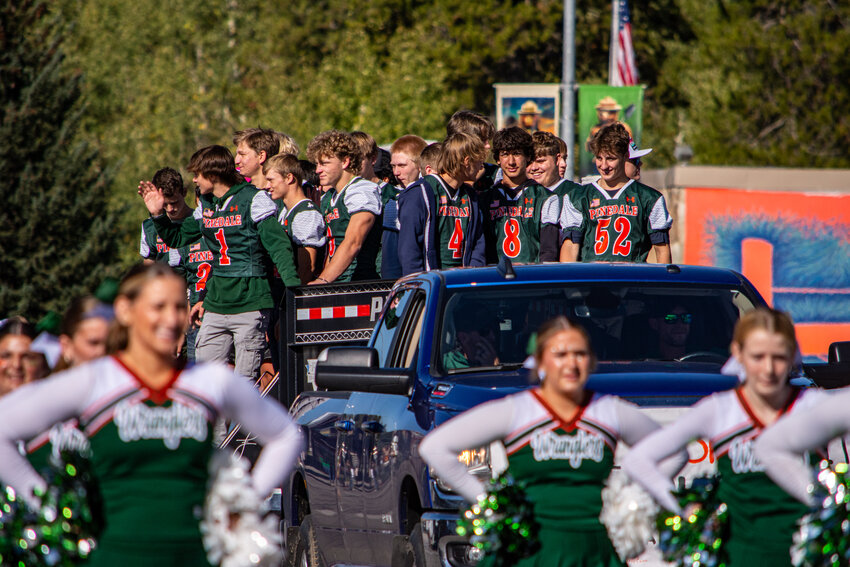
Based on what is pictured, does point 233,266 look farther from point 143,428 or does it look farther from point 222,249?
point 143,428

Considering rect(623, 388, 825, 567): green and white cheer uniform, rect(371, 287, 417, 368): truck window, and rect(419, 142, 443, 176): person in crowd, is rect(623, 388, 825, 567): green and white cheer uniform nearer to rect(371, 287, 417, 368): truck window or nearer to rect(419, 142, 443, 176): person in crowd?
rect(371, 287, 417, 368): truck window

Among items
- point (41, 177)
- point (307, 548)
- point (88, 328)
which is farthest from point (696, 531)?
point (41, 177)

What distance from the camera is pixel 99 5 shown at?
6419cm

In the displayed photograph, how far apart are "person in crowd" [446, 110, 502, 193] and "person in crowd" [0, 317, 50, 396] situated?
518 centimetres

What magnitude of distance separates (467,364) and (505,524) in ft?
6.84

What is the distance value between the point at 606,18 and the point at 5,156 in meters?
17.7

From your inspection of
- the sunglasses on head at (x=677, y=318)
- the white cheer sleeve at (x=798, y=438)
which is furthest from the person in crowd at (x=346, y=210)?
the white cheer sleeve at (x=798, y=438)

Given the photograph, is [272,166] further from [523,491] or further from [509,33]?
[509,33]

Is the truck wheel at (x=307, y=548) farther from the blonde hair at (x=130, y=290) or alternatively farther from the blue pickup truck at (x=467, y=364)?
the blonde hair at (x=130, y=290)

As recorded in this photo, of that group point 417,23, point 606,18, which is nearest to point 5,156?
point 417,23

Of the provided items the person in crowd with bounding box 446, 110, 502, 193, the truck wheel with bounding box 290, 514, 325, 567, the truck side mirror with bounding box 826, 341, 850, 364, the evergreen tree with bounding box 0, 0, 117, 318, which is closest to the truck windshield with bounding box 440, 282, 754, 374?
the truck side mirror with bounding box 826, 341, 850, 364

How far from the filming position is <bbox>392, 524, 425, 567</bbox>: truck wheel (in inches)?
265

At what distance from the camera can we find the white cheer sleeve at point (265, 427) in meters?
5.01

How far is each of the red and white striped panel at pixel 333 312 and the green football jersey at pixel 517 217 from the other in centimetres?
96
